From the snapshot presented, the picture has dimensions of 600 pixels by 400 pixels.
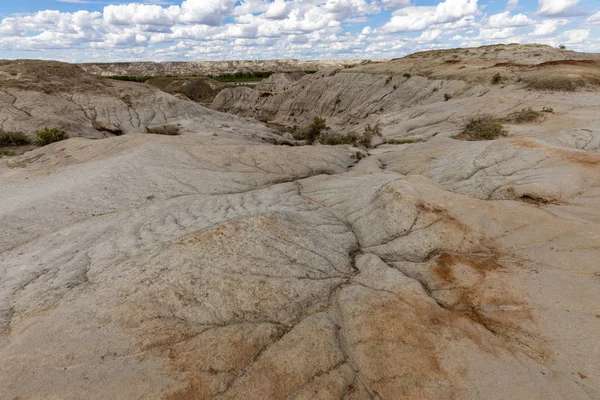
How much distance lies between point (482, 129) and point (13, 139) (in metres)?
29.0

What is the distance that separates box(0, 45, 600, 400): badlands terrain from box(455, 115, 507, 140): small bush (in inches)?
88.2

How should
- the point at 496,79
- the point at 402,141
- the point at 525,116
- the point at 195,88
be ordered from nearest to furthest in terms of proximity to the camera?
the point at 525,116 < the point at 402,141 < the point at 496,79 < the point at 195,88

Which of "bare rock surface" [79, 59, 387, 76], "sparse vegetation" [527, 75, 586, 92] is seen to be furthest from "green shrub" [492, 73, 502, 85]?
"bare rock surface" [79, 59, 387, 76]

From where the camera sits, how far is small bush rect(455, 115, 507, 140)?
19.5 metres

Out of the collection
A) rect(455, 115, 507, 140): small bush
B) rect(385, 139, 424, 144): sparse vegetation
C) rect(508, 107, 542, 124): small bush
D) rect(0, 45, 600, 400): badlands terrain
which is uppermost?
rect(508, 107, 542, 124): small bush

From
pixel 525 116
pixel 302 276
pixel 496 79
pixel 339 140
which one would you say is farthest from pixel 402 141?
pixel 302 276

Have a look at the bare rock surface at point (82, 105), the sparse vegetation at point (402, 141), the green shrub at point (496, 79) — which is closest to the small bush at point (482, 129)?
the sparse vegetation at point (402, 141)

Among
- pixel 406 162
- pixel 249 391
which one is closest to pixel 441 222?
pixel 249 391

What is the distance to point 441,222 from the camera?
9250 millimetres

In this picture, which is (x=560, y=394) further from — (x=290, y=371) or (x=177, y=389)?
(x=177, y=389)

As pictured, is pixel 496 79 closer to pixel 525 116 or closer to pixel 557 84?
pixel 557 84

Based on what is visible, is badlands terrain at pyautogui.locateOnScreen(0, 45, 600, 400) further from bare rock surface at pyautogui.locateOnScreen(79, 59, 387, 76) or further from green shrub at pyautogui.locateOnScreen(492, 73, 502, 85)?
bare rock surface at pyautogui.locateOnScreen(79, 59, 387, 76)

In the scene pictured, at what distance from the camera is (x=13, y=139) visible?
23.9m

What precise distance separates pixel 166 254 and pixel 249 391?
350 cm
